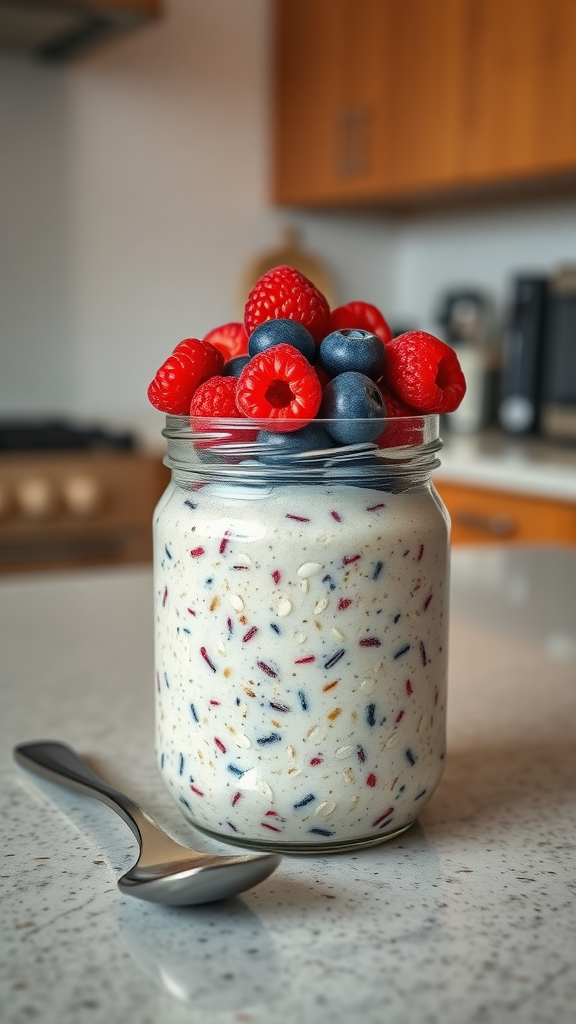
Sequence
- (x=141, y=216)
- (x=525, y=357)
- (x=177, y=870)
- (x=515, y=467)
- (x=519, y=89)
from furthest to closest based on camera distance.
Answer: (x=141, y=216) < (x=525, y=357) < (x=519, y=89) < (x=515, y=467) < (x=177, y=870)

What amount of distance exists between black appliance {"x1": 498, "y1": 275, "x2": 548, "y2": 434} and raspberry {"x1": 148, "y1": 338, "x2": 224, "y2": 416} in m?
2.21

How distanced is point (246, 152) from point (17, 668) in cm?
254

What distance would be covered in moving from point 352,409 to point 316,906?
0.68 ft

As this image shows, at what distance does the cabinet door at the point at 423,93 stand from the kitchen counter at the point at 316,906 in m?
2.09

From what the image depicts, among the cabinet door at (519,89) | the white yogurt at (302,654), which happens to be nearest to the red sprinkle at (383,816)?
the white yogurt at (302,654)

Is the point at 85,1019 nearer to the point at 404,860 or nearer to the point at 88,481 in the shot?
the point at 404,860

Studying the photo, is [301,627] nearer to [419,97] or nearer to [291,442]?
[291,442]

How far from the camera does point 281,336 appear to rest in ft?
1.54

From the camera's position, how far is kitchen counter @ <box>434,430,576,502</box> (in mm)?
1970

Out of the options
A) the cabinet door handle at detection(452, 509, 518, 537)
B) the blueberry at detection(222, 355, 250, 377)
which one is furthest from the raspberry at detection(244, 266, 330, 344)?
the cabinet door handle at detection(452, 509, 518, 537)

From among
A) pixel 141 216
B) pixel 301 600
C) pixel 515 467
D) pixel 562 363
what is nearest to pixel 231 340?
pixel 301 600

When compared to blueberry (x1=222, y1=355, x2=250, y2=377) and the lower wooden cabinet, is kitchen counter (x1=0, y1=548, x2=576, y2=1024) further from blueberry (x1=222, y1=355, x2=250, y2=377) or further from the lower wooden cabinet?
the lower wooden cabinet

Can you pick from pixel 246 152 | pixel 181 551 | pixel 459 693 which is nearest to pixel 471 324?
pixel 246 152

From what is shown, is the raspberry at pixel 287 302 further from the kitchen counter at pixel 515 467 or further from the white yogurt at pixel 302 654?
the kitchen counter at pixel 515 467
